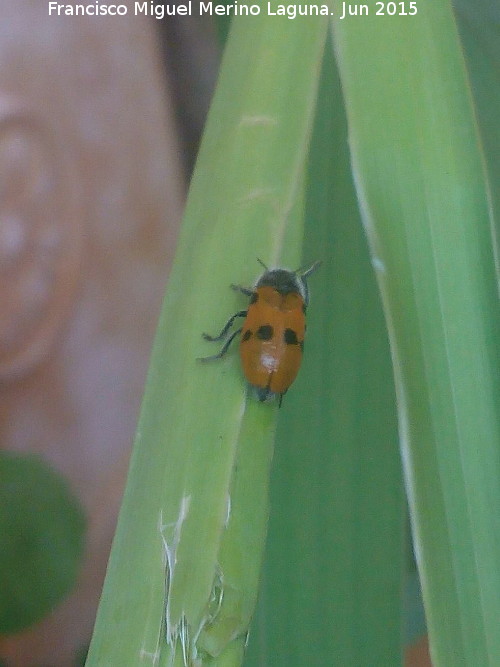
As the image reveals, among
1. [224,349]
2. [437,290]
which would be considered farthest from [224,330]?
[437,290]

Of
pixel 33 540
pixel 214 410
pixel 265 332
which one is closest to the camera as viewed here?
pixel 214 410

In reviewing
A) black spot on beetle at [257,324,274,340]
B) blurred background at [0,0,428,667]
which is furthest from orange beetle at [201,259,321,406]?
blurred background at [0,0,428,667]

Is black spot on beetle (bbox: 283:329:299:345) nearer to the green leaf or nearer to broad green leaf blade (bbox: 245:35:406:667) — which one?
broad green leaf blade (bbox: 245:35:406:667)

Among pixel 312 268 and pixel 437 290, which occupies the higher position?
pixel 312 268

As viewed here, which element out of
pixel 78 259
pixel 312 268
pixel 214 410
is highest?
pixel 78 259

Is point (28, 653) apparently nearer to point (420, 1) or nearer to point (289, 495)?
point (289, 495)

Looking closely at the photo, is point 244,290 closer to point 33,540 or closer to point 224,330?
point 224,330

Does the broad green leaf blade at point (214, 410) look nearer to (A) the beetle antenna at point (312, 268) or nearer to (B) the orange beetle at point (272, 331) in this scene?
(B) the orange beetle at point (272, 331)
